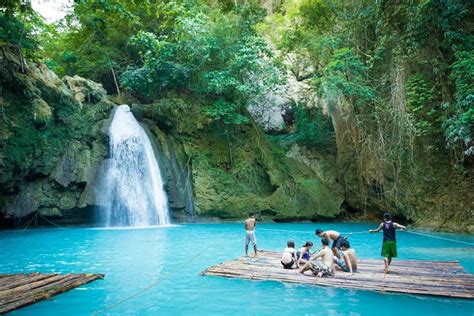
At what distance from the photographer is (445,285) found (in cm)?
659

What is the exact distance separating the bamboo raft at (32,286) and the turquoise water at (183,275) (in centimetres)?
14

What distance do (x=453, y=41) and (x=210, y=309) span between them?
1369 centimetres

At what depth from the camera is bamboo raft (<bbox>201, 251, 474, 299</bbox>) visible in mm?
6488

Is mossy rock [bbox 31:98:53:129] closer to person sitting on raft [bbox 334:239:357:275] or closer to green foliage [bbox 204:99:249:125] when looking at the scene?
green foliage [bbox 204:99:249:125]

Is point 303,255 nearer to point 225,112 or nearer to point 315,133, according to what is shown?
point 225,112

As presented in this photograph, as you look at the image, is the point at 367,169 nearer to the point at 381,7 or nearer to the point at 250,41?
the point at 381,7

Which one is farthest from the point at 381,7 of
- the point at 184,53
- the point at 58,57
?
the point at 58,57

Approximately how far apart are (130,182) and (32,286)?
1194cm

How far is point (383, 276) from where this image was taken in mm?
7227

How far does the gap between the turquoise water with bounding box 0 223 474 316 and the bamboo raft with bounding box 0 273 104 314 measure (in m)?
0.14

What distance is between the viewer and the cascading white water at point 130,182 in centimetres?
1780

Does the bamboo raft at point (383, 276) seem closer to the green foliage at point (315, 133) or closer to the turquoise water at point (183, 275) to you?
the turquoise water at point (183, 275)

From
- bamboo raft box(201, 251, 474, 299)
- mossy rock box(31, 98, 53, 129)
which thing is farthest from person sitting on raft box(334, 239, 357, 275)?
mossy rock box(31, 98, 53, 129)

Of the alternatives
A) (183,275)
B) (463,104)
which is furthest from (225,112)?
→ (183,275)
